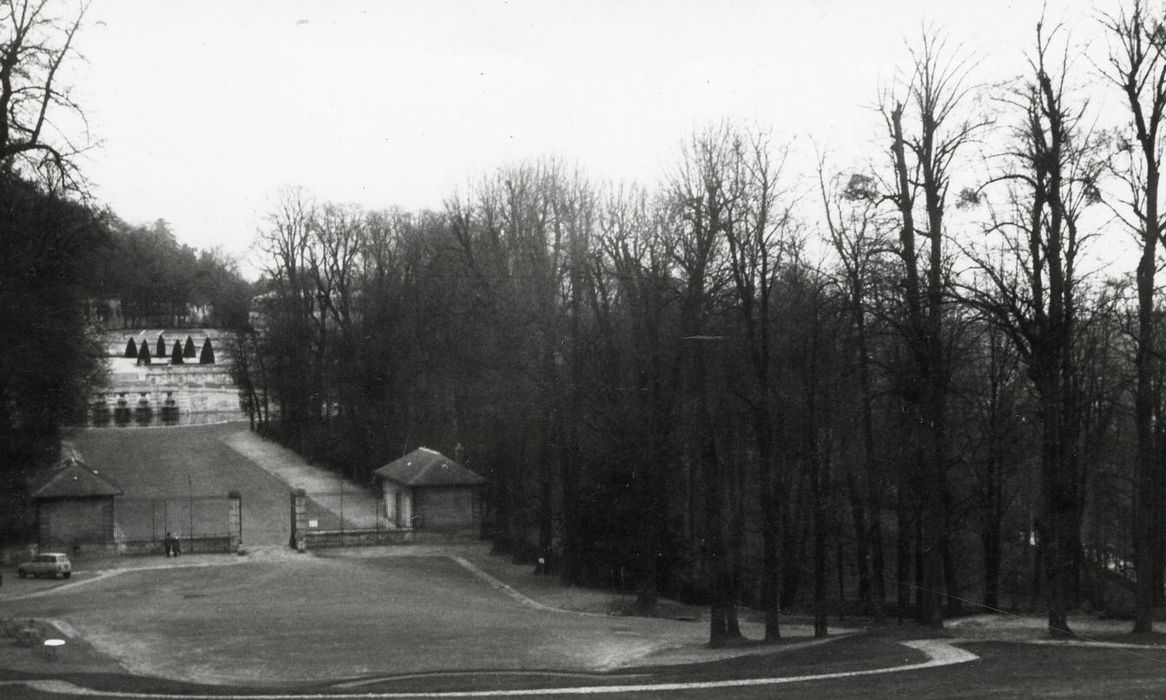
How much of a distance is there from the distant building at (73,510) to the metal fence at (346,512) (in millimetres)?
7678

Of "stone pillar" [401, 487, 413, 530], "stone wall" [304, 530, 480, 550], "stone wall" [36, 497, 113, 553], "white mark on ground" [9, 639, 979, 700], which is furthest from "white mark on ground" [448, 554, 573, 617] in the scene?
"white mark on ground" [9, 639, 979, 700]

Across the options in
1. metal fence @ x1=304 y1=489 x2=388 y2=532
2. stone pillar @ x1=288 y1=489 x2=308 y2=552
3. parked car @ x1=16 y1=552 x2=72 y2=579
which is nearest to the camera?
parked car @ x1=16 y1=552 x2=72 y2=579

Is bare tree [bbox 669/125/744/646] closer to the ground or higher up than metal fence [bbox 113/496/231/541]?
higher up

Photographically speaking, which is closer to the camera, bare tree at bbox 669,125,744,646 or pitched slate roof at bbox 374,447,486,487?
bare tree at bbox 669,125,744,646

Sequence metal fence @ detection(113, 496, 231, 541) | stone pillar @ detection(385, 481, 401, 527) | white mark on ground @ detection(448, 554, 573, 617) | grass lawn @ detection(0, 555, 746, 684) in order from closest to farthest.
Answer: grass lawn @ detection(0, 555, 746, 684), white mark on ground @ detection(448, 554, 573, 617), metal fence @ detection(113, 496, 231, 541), stone pillar @ detection(385, 481, 401, 527)

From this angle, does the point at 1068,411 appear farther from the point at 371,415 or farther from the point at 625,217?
the point at 371,415

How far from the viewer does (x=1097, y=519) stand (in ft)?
129

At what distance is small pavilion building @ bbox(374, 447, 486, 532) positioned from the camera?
4672 centimetres

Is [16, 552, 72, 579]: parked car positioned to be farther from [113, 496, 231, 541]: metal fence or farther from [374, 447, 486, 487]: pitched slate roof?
[374, 447, 486, 487]: pitched slate roof

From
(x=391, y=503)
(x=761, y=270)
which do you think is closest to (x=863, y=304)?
(x=761, y=270)

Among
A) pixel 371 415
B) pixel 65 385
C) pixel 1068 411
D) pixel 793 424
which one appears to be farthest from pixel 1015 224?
pixel 371 415

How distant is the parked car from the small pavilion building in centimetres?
1357

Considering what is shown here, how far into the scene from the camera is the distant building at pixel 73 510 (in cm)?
4153

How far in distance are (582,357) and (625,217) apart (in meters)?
4.45
